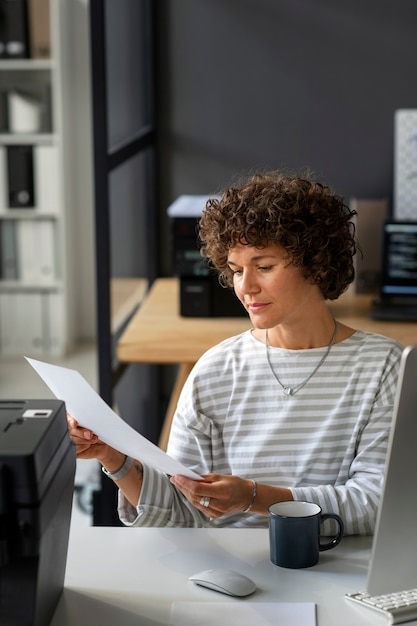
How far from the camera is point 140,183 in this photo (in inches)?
126

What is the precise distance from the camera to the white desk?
119 centimetres

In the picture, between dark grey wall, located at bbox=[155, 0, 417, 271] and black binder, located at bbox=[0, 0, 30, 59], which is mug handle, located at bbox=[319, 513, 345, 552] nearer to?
dark grey wall, located at bbox=[155, 0, 417, 271]

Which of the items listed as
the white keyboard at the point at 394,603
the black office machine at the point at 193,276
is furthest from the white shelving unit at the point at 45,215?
the white keyboard at the point at 394,603

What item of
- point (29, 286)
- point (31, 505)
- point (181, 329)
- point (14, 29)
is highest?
point (14, 29)

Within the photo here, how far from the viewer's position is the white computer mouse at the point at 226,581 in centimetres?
122

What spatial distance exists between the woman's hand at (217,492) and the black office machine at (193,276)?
148 cm

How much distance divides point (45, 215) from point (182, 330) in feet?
8.21

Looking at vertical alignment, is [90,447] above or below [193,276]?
above

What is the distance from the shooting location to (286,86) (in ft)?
10.8

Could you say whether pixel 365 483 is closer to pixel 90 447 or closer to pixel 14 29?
pixel 90 447

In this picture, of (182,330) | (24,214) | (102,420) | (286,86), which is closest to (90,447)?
(102,420)

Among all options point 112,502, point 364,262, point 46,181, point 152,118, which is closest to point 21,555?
point 112,502

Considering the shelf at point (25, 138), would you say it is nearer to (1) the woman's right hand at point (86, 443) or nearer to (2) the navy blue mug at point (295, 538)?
(1) the woman's right hand at point (86, 443)

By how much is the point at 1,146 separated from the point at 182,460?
3.68 m
